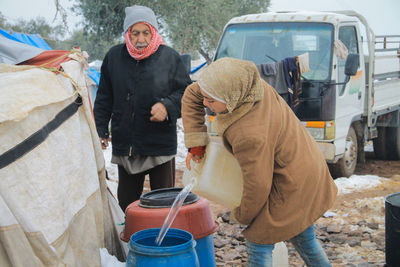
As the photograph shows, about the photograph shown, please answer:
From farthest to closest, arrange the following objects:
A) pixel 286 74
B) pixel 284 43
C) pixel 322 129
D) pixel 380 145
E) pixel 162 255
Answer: pixel 380 145
pixel 284 43
pixel 322 129
pixel 286 74
pixel 162 255

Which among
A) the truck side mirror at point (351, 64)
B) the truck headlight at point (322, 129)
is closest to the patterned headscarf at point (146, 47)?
the truck headlight at point (322, 129)

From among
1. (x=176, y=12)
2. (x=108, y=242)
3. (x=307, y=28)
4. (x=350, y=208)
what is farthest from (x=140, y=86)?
(x=176, y=12)

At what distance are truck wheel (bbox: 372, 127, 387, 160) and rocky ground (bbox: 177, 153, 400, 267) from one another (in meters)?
3.38

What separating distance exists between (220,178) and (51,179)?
2.93 ft

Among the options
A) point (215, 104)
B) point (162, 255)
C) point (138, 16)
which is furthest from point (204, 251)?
point (138, 16)

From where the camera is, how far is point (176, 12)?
16984 millimetres

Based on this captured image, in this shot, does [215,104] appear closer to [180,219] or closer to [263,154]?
[263,154]

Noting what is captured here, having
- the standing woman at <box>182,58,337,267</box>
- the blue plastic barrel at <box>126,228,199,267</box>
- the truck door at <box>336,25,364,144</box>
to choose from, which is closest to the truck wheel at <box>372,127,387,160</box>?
the truck door at <box>336,25,364,144</box>

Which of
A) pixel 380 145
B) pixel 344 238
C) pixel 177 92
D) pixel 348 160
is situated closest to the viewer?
pixel 177 92

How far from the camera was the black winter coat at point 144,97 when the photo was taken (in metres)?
3.45

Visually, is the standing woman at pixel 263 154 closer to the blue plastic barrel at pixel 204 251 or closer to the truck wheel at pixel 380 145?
the blue plastic barrel at pixel 204 251

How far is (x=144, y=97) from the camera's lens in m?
3.45

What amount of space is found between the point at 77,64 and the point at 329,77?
4.36 metres

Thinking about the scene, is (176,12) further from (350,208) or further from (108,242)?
(108,242)
